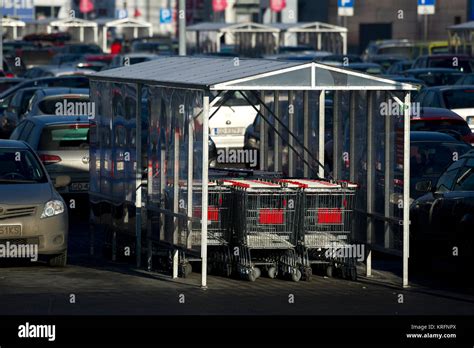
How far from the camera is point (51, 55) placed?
2347 inches

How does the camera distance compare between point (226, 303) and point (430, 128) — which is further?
point (430, 128)

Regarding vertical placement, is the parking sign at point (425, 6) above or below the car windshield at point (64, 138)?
above

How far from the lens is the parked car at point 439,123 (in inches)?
929

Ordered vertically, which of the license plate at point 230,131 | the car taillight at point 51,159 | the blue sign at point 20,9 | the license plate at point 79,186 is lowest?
the license plate at point 79,186

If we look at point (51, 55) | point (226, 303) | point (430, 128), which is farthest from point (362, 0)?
point (226, 303)

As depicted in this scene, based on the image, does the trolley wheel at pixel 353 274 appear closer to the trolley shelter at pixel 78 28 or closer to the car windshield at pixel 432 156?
the car windshield at pixel 432 156

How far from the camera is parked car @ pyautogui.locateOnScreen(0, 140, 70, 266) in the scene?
51.2 feet

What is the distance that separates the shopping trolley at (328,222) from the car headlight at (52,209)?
8.27 feet

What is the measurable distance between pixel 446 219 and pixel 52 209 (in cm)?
409

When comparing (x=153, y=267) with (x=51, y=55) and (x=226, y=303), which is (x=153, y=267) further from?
(x=51, y=55)

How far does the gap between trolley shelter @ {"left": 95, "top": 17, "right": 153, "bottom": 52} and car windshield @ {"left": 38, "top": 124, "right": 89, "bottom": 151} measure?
46366 mm

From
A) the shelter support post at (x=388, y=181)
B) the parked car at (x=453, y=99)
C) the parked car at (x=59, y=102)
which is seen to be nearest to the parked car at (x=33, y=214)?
the shelter support post at (x=388, y=181)
